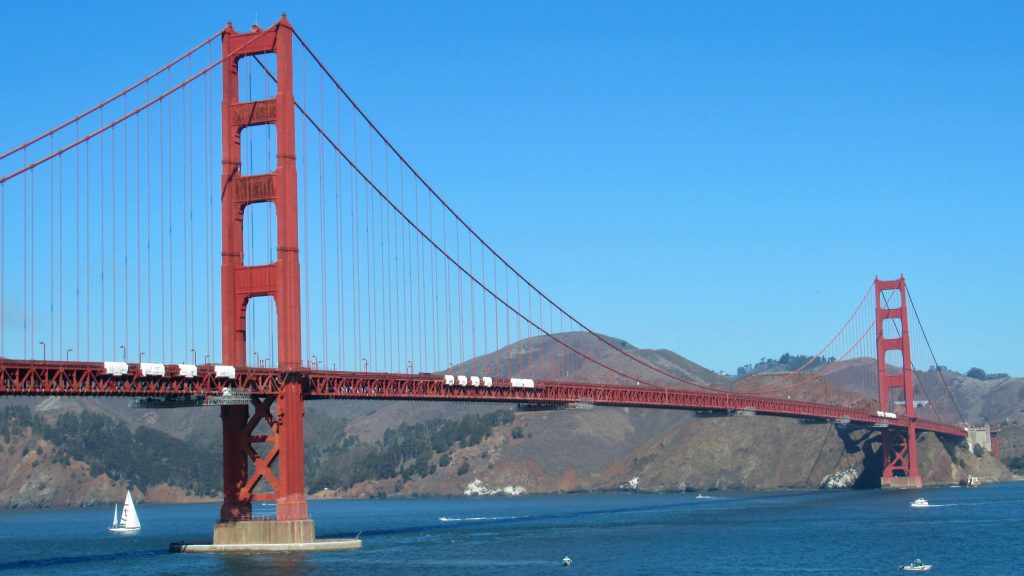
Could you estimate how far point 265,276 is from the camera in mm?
67438

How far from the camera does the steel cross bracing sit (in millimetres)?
54562

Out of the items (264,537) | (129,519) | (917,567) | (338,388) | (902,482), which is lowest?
(917,567)

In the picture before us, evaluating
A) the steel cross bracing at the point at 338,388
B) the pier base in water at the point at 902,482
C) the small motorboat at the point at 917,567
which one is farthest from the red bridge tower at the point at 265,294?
the pier base in water at the point at 902,482

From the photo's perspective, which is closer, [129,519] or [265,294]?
[265,294]

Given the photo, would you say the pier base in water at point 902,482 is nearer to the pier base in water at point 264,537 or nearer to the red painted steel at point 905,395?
the red painted steel at point 905,395

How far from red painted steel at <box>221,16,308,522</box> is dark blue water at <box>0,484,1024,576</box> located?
11.9 feet

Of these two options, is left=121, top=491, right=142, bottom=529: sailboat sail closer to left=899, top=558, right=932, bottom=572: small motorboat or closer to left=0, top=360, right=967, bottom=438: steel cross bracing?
left=0, top=360, right=967, bottom=438: steel cross bracing

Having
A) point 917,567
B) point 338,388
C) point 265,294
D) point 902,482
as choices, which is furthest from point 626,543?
point 902,482

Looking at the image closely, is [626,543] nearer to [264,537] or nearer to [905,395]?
[264,537]

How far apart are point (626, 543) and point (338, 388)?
57.6 feet

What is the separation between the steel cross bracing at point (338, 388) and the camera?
54562mm

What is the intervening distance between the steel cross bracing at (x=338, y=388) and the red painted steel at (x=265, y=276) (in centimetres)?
175

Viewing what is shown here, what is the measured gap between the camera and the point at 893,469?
152 m

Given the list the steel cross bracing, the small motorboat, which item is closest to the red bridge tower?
the steel cross bracing
